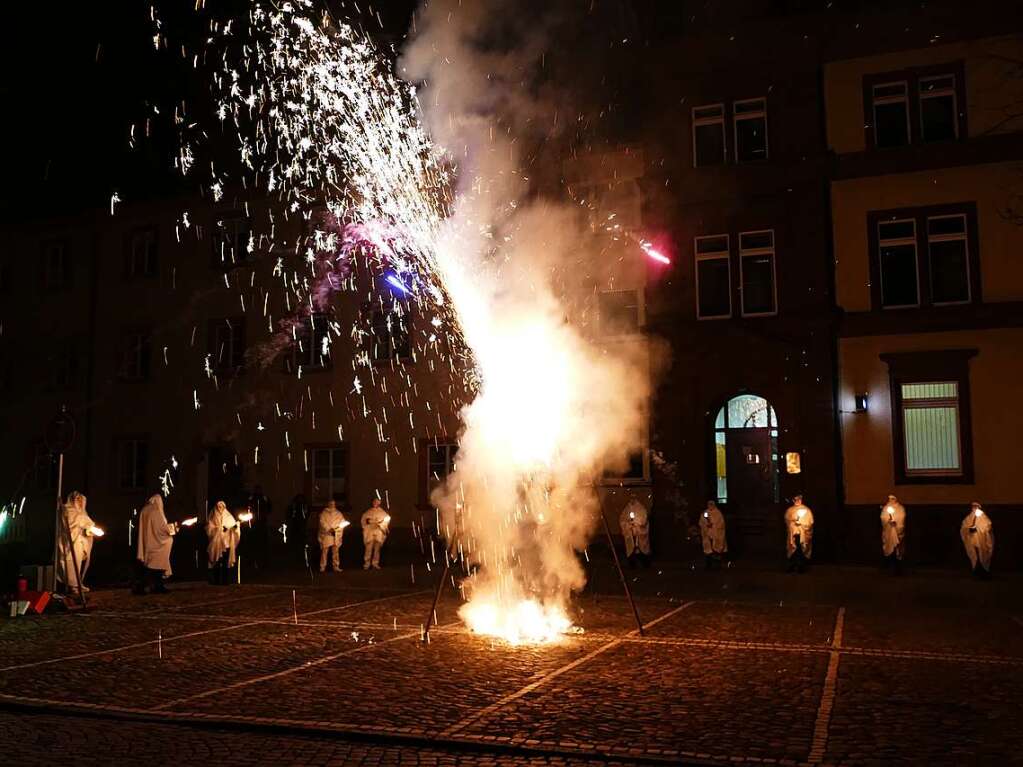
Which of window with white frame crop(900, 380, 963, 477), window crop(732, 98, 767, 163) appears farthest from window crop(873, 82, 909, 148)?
window with white frame crop(900, 380, 963, 477)

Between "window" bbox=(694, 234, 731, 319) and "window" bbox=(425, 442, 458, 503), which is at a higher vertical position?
"window" bbox=(694, 234, 731, 319)

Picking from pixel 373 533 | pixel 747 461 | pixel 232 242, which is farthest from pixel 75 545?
pixel 232 242

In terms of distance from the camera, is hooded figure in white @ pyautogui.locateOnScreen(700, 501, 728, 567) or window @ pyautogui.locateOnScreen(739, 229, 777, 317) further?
window @ pyautogui.locateOnScreen(739, 229, 777, 317)

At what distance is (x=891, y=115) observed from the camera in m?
20.1

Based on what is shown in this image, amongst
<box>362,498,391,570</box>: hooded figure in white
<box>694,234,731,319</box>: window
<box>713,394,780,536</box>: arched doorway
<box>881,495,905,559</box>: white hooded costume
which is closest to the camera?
<box>881,495,905,559</box>: white hooded costume

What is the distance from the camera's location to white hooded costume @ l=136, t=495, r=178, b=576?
15.7 m

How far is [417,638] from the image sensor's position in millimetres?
10625

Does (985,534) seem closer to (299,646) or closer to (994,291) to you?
(994,291)

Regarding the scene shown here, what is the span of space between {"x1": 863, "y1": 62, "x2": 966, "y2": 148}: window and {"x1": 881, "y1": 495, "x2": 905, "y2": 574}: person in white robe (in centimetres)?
786

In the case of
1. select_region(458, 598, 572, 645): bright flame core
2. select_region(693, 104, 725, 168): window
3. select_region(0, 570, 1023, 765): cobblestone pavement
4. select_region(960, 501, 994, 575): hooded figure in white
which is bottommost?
select_region(0, 570, 1023, 765): cobblestone pavement

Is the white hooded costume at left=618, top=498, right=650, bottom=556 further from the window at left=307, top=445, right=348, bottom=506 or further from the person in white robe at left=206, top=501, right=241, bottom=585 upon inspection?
the window at left=307, top=445, right=348, bottom=506

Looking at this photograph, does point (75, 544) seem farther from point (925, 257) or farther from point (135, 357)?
point (925, 257)

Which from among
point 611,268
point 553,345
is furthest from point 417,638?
point 611,268

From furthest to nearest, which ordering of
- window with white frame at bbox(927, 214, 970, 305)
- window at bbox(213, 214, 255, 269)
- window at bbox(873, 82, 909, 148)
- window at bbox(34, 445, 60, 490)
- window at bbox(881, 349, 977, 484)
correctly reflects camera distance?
window at bbox(34, 445, 60, 490) < window at bbox(213, 214, 255, 269) < window at bbox(873, 82, 909, 148) < window with white frame at bbox(927, 214, 970, 305) < window at bbox(881, 349, 977, 484)
